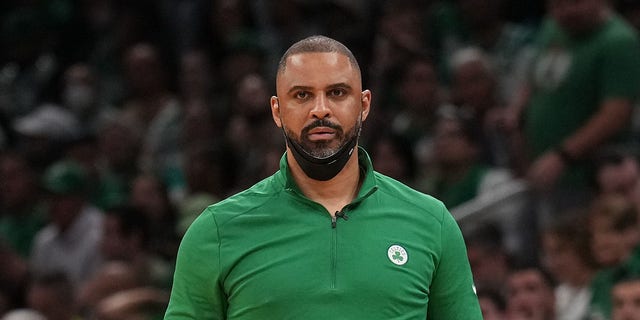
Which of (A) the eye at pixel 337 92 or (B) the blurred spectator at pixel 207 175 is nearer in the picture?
(A) the eye at pixel 337 92

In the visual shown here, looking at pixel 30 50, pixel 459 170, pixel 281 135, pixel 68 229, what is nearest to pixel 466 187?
pixel 459 170

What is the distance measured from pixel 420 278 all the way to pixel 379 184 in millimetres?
317

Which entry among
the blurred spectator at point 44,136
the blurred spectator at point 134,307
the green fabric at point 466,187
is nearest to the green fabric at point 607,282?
the green fabric at point 466,187

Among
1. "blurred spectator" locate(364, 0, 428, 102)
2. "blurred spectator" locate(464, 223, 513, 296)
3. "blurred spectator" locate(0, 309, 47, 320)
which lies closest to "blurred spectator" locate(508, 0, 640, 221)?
"blurred spectator" locate(464, 223, 513, 296)

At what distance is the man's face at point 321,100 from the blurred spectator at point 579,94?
354 cm

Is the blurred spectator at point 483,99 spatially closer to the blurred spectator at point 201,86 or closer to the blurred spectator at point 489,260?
the blurred spectator at point 489,260

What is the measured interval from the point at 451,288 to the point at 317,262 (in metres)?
0.36

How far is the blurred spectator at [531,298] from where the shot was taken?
6430 millimetres

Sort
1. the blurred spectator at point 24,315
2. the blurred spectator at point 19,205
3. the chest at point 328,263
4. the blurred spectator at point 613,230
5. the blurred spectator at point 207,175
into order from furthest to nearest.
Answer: the blurred spectator at point 19,205
the blurred spectator at point 207,175
the blurred spectator at point 24,315
the blurred spectator at point 613,230
the chest at point 328,263

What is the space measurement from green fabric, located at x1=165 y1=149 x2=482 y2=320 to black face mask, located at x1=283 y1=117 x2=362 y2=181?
2.7 inches

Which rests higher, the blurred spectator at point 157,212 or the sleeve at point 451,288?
the sleeve at point 451,288

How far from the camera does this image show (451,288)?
3.54m

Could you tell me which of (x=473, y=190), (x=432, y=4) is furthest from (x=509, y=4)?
(x=473, y=190)

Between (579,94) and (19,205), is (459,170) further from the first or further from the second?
(19,205)
